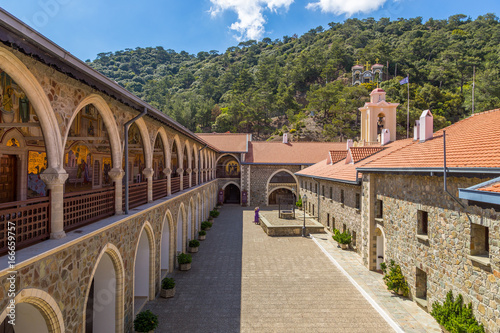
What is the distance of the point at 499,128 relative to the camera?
29.0ft

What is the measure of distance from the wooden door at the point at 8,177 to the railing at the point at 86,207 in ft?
7.65

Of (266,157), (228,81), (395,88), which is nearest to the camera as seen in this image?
(266,157)

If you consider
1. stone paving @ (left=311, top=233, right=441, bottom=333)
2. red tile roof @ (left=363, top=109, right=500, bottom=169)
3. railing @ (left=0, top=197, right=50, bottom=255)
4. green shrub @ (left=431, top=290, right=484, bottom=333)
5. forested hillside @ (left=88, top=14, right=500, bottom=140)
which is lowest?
stone paving @ (left=311, top=233, right=441, bottom=333)

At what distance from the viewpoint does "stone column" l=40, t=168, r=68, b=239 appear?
520 cm

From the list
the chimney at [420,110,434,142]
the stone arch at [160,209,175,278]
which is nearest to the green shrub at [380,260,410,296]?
the chimney at [420,110,434,142]

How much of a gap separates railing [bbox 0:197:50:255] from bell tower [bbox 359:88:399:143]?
2356 cm

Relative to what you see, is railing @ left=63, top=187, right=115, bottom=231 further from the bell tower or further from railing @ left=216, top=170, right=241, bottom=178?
railing @ left=216, top=170, right=241, bottom=178

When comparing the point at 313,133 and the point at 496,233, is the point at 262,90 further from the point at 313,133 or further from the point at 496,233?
the point at 496,233

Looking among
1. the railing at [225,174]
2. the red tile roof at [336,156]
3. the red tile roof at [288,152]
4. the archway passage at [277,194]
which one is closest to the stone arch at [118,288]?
the red tile roof at [336,156]

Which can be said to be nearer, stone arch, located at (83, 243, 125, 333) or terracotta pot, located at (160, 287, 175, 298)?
stone arch, located at (83, 243, 125, 333)

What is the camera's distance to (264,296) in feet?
36.9

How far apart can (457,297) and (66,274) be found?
9.39 metres

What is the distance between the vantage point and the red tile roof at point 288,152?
34.9 m

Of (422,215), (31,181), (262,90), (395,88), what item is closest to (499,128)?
(422,215)
